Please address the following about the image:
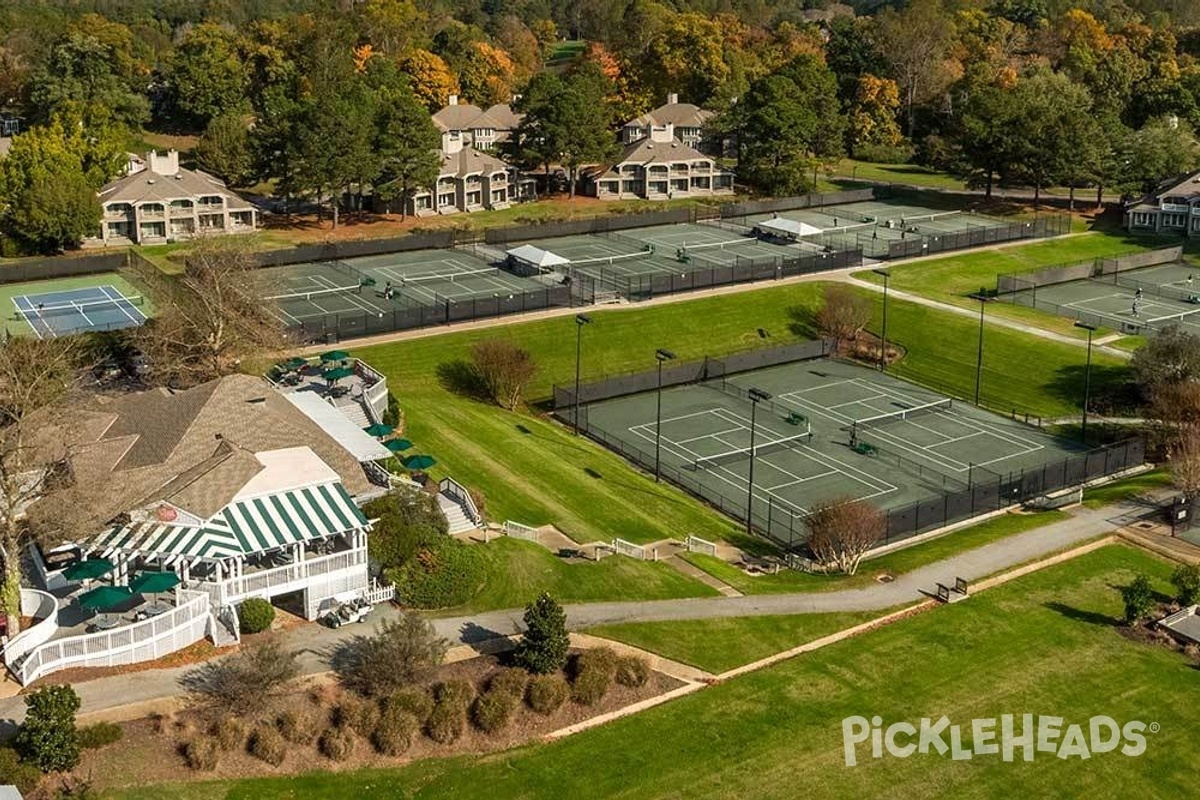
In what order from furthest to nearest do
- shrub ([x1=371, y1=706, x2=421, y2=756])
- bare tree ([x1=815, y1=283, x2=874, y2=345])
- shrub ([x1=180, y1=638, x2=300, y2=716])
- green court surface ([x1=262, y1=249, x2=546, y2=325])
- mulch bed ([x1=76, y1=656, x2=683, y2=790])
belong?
green court surface ([x1=262, y1=249, x2=546, y2=325]), bare tree ([x1=815, y1=283, x2=874, y2=345]), shrub ([x1=180, y1=638, x2=300, y2=716]), shrub ([x1=371, y1=706, x2=421, y2=756]), mulch bed ([x1=76, y1=656, x2=683, y2=790])

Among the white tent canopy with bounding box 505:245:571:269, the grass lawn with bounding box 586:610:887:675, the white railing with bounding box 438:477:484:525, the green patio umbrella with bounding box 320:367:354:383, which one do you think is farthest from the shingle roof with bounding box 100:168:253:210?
the grass lawn with bounding box 586:610:887:675

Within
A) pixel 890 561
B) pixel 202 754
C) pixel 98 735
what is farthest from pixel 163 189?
pixel 202 754

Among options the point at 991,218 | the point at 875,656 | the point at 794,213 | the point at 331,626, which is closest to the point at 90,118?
the point at 794,213

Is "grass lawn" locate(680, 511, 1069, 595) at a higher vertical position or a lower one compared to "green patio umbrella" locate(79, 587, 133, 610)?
lower

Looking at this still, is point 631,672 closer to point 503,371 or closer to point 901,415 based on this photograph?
point 503,371

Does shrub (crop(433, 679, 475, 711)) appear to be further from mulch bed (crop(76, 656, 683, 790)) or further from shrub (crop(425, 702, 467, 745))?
mulch bed (crop(76, 656, 683, 790))

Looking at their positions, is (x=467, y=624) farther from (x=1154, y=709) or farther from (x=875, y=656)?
(x=1154, y=709)
